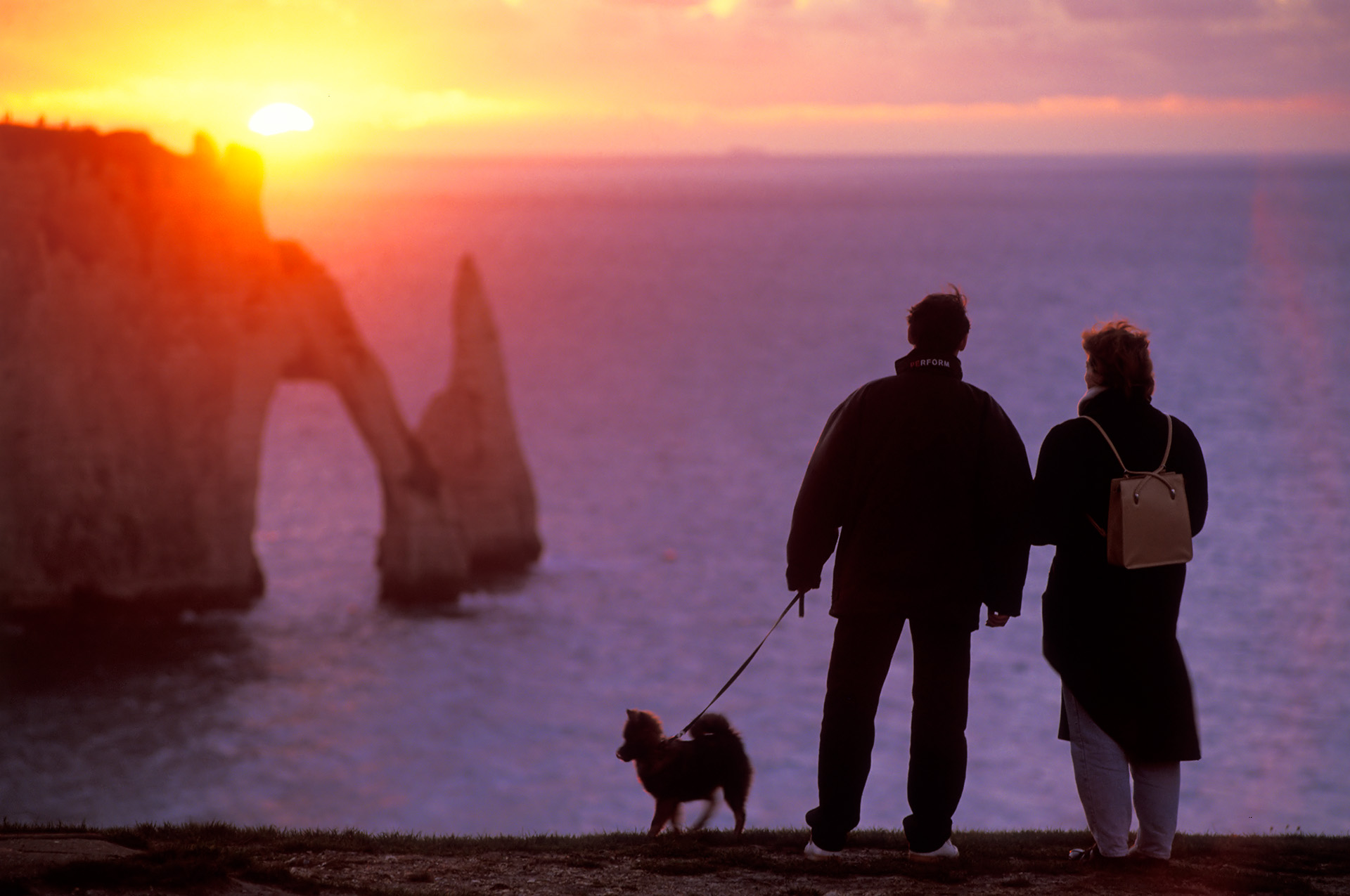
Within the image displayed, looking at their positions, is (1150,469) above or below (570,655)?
above

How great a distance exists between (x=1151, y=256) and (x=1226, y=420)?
8793cm

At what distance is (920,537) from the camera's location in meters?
6.40

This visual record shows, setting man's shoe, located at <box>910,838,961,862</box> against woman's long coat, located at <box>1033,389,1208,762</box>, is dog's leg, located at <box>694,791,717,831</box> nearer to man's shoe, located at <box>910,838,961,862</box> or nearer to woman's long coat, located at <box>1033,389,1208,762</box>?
man's shoe, located at <box>910,838,961,862</box>

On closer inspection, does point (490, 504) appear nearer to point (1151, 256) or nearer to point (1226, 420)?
point (1226, 420)

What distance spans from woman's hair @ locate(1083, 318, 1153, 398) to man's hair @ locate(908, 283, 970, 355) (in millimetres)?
589

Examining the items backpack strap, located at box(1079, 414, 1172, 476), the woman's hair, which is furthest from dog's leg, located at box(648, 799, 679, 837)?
the woman's hair

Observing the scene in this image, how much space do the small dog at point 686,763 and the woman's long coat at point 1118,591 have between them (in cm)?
222

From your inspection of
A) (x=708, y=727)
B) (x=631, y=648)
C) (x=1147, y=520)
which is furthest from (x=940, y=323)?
(x=631, y=648)

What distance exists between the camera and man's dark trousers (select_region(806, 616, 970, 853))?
6.50m

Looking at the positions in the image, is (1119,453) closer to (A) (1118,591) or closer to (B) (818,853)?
(A) (1118,591)

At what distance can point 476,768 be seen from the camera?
3228cm

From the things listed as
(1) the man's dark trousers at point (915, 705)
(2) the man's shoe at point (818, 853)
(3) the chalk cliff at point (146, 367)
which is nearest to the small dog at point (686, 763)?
(2) the man's shoe at point (818, 853)

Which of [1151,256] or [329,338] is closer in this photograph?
[329,338]

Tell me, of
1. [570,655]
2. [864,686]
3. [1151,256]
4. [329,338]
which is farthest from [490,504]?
[1151,256]
